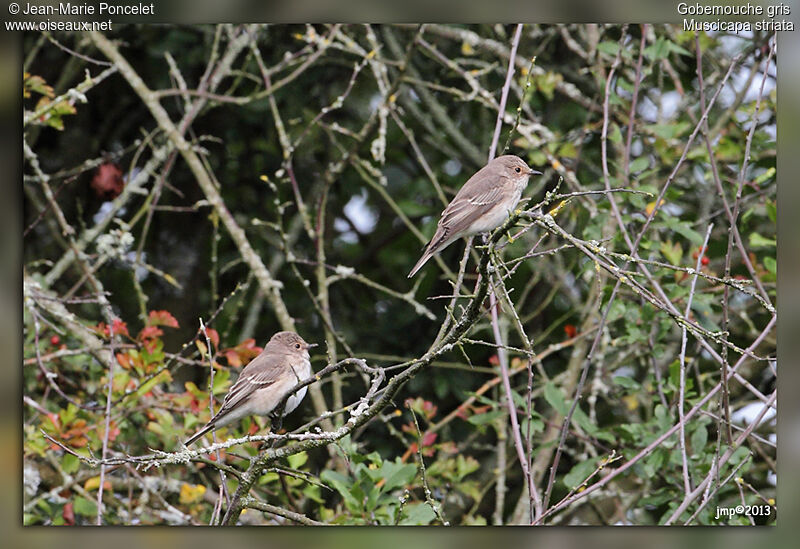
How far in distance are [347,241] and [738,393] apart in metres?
1.50

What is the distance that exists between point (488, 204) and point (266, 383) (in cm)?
77

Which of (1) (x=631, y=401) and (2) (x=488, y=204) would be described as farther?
(1) (x=631, y=401)

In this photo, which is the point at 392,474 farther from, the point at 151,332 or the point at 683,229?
the point at 683,229

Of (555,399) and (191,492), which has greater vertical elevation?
(555,399)

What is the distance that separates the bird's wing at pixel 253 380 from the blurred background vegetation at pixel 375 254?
1.31ft

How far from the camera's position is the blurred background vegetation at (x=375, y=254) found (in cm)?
276

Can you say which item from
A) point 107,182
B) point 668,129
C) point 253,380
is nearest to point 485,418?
point 253,380

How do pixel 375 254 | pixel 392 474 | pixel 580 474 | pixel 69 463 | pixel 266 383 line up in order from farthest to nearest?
1. pixel 375 254
2. pixel 69 463
3. pixel 580 474
4. pixel 392 474
5. pixel 266 383

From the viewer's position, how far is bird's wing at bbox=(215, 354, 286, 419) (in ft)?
7.45

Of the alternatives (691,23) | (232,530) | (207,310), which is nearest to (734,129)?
(691,23)

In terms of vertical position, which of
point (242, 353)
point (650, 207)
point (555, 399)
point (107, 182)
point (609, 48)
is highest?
point (609, 48)

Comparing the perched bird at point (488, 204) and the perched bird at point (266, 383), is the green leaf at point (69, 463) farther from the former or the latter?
the perched bird at point (488, 204)

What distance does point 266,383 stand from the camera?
2.25 m

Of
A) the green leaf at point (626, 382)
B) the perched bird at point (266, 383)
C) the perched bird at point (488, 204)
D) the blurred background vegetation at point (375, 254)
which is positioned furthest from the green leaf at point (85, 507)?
the green leaf at point (626, 382)
